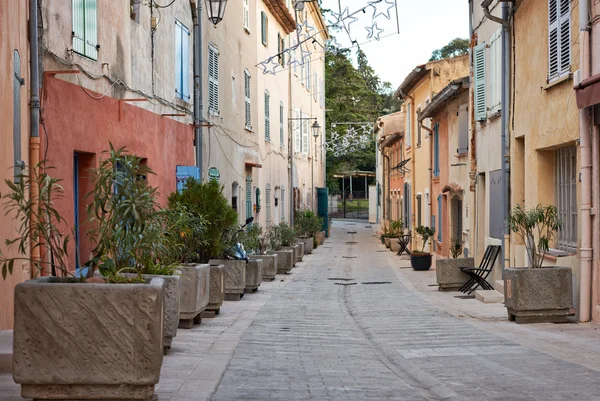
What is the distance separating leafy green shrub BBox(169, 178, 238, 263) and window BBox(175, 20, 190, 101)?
3.98 metres

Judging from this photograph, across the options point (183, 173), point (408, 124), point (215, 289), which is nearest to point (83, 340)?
point (215, 289)

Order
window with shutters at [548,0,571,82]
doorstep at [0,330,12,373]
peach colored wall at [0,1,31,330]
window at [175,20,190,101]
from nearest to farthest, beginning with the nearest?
doorstep at [0,330,12,373] → peach colored wall at [0,1,31,330] → window with shutters at [548,0,571,82] → window at [175,20,190,101]

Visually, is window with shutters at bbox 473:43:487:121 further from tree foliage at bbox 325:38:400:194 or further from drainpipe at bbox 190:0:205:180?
tree foliage at bbox 325:38:400:194

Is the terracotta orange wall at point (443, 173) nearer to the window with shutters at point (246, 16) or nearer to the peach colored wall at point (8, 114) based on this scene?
the window with shutters at point (246, 16)

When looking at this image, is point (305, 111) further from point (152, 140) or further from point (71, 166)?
point (71, 166)

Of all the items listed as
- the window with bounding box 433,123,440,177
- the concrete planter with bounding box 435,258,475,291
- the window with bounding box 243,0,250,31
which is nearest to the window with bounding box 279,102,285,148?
the window with bounding box 433,123,440,177

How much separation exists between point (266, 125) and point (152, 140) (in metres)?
13.5

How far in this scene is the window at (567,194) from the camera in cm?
1253

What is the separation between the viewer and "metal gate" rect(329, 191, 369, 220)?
7150cm

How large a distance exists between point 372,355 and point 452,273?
28.5 feet

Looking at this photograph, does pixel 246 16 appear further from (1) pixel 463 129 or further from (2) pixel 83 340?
(2) pixel 83 340

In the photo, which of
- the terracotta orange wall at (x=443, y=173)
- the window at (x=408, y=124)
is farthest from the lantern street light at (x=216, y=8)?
the window at (x=408, y=124)

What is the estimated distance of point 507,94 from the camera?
609 inches

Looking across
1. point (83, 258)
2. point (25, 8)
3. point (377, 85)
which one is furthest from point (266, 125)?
point (377, 85)
